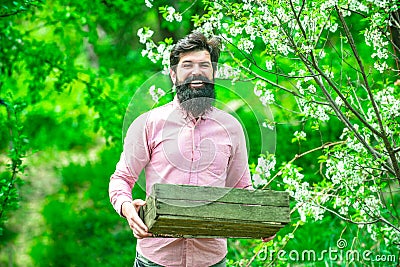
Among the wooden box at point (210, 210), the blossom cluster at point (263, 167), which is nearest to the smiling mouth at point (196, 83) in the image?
the wooden box at point (210, 210)

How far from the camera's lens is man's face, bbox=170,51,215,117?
2469 millimetres

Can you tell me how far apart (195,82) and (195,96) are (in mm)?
55

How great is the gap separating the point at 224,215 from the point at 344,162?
146 cm

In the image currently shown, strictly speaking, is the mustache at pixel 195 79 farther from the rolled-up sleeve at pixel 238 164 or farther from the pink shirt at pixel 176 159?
the rolled-up sleeve at pixel 238 164

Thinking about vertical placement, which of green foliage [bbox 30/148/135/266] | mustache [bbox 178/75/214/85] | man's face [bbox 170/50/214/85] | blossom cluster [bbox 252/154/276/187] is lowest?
blossom cluster [bbox 252/154/276/187]

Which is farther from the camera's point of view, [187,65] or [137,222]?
[187,65]

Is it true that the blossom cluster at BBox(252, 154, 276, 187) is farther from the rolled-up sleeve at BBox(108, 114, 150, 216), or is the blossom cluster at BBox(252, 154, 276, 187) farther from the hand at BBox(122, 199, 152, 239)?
the hand at BBox(122, 199, 152, 239)

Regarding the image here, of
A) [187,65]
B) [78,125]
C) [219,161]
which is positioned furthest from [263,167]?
[78,125]

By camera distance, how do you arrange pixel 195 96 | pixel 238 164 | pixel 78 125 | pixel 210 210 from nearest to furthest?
pixel 210 210 < pixel 195 96 < pixel 238 164 < pixel 78 125

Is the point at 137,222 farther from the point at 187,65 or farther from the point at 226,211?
the point at 187,65

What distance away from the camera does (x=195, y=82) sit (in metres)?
2.46

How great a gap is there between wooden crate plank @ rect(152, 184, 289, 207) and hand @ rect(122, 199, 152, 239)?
0.74 ft

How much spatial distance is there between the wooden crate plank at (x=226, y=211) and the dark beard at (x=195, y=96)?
1.45 feet

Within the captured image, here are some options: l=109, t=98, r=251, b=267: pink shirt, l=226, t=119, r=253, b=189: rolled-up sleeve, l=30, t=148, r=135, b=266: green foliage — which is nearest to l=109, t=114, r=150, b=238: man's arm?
l=109, t=98, r=251, b=267: pink shirt
